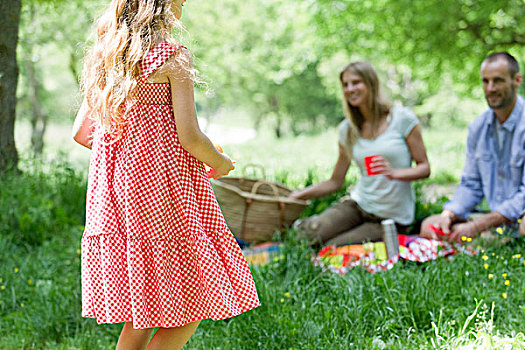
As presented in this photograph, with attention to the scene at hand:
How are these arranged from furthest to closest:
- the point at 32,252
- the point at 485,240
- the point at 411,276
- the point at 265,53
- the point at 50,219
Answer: the point at 265,53 → the point at 50,219 → the point at 32,252 → the point at 485,240 → the point at 411,276

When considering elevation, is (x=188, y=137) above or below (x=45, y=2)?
below

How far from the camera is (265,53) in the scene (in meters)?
30.7

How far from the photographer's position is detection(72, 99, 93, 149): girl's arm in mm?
2414

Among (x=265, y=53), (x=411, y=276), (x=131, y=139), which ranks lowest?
(x=411, y=276)

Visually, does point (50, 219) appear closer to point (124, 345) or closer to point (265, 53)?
point (124, 345)

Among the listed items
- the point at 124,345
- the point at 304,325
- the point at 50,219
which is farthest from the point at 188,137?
the point at 50,219

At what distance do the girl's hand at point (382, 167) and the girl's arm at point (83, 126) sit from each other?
2.40 meters

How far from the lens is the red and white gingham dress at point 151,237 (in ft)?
7.15

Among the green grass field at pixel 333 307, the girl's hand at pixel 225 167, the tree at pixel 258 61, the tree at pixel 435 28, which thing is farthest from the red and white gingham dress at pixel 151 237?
the tree at pixel 258 61

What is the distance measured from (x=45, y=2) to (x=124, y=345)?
21.2ft

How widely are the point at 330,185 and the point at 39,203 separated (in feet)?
8.07

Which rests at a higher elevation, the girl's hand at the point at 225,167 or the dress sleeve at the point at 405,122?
the dress sleeve at the point at 405,122

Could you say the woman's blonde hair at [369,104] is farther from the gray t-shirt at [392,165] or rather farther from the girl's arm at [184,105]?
the girl's arm at [184,105]

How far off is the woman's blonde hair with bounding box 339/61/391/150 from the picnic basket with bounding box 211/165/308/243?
0.70 m
